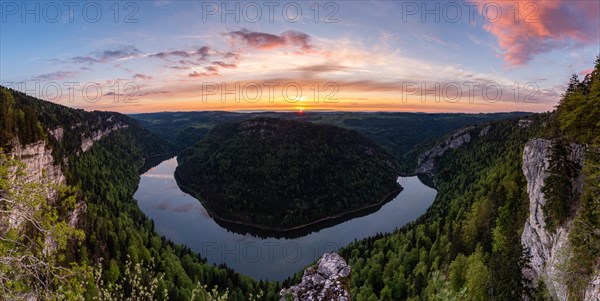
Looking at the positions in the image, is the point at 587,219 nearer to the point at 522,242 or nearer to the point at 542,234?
the point at 542,234

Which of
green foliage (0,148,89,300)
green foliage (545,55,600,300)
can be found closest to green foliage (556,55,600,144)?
green foliage (545,55,600,300)

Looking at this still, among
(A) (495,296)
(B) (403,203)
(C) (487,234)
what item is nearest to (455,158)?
(B) (403,203)

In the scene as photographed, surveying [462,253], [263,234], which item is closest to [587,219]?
[462,253]

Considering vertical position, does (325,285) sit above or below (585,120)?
below

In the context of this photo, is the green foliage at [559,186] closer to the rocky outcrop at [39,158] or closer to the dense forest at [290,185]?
the rocky outcrop at [39,158]

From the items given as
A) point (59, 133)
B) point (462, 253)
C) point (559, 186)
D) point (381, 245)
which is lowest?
point (381, 245)

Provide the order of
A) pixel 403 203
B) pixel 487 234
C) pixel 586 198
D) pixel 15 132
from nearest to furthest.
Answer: pixel 586 198, pixel 487 234, pixel 15 132, pixel 403 203

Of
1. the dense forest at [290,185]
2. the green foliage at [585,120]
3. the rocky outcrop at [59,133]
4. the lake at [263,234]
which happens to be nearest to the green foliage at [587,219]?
the green foliage at [585,120]

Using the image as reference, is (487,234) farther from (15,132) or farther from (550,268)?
(15,132)
